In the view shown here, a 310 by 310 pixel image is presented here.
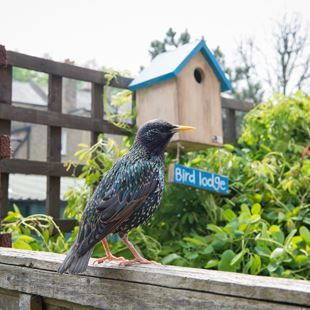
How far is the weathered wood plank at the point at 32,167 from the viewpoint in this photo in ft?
10.9

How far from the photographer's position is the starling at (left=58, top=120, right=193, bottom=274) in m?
1.77

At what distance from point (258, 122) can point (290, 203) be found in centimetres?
98

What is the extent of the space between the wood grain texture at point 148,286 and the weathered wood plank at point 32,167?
108cm

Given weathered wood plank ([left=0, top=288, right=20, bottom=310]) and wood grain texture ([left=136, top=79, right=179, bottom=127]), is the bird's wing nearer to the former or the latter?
weathered wood plank ([left=0, top=288, right=20, bottom=310])

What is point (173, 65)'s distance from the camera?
338 cm

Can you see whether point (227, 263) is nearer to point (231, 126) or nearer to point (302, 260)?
point (302, 260)

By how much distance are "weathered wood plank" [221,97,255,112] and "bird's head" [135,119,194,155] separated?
2706 mm

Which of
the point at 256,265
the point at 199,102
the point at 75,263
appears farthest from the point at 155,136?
the point at 199,102

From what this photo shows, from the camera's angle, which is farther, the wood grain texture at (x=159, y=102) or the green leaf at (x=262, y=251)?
the wood grain texture at (x=159, y=102)

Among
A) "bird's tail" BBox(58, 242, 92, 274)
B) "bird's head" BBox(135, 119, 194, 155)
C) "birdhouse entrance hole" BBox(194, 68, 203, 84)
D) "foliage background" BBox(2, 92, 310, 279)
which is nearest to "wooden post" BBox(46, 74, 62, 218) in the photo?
"foliage background" BBox(2, 92, 310, 279)

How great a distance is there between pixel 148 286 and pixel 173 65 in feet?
6.61

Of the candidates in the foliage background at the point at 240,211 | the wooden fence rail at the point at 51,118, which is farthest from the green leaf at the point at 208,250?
the wooden fence rail at the point at 51,118

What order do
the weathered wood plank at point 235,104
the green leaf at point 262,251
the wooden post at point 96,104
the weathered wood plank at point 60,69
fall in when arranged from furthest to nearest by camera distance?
the weathered wood plank at point 235,104 → the wooden post at point 96,104 → the weathered wood plank at point 60,69 → the green leaf at point 262,251

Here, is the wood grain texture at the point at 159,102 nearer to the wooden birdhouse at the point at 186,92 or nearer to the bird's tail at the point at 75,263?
the wooden birdhouse at the point at 186,92
